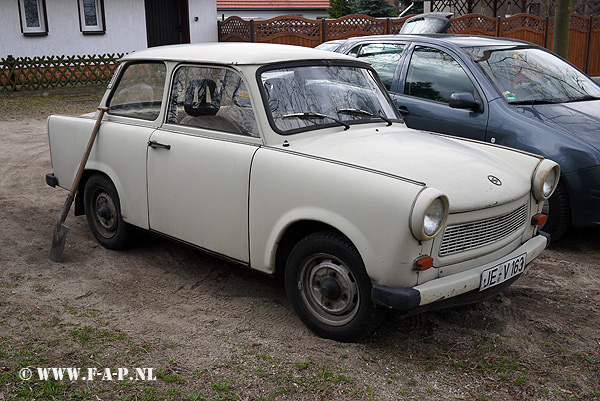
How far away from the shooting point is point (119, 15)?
20656 mm

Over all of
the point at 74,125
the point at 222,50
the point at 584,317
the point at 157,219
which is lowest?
the point at 584,317

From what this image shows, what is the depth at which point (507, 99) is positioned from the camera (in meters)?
6.34

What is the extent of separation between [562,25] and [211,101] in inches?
304

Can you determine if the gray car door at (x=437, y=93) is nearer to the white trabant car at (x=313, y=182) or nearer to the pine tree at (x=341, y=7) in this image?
the white trabant car at (x=313, y=182)

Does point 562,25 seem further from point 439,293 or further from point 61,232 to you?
point 61,232

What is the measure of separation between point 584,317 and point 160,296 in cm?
305

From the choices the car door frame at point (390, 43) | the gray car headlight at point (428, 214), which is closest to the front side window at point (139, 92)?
the car door frame at point (390, 43)

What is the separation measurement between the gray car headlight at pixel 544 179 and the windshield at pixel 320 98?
1.21 m

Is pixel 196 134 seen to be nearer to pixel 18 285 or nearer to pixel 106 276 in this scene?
pixel 106 276

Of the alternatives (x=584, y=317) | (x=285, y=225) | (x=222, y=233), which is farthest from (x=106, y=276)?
(x=584, y=317)

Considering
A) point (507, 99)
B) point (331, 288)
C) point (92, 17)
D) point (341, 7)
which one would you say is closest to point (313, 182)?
point (331, 288)

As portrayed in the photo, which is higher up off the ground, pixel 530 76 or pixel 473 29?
pixel 473 29

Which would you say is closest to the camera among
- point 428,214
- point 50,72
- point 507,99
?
point 428,214

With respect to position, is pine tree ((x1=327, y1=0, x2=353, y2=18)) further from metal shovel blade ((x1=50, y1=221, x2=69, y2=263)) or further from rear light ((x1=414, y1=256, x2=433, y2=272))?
rear light ((x1=414, y1=256, x2=433, y2=272))
